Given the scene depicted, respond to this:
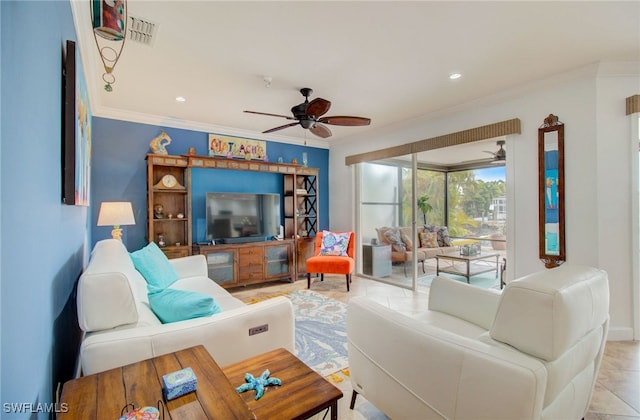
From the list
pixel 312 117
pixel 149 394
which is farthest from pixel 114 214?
pixel 149 394

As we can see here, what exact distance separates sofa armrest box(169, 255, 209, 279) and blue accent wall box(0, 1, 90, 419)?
183cm

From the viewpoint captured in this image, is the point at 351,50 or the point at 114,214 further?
the point at 114,214

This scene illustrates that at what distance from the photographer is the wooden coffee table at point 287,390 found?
1.07 metres

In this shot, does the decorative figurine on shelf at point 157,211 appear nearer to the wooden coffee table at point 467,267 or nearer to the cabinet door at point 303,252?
the cabinet door at point 303,252

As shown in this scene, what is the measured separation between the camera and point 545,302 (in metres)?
0.99

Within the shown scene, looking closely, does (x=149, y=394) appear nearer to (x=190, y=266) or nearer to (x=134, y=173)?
(x=190, y=266)

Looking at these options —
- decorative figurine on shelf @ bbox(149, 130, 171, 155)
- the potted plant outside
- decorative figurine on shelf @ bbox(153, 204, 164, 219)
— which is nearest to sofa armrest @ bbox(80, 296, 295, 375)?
decorative figurine on shelf @ bbox(153, 204, 164, 219)

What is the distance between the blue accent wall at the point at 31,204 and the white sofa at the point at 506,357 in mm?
1292

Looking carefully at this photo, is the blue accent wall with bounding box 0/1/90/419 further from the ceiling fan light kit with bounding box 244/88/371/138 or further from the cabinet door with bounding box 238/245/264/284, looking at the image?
the cabinet door with bounding box 238/245/264/284

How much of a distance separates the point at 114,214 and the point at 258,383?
114 inches

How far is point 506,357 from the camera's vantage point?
992 millimetres

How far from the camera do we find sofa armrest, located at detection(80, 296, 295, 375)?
1.19m

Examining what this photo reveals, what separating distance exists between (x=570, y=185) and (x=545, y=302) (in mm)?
2578

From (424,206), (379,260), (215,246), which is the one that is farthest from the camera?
(424,206)
